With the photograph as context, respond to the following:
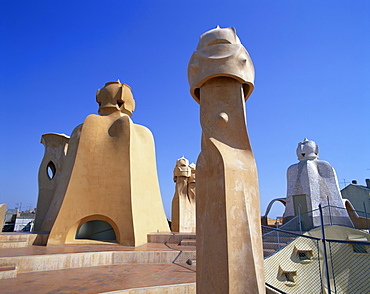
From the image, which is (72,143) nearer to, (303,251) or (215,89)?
(215,89)

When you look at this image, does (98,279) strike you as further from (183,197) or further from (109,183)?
(183,197)

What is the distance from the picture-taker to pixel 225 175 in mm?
3369

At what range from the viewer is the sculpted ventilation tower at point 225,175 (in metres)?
3.15

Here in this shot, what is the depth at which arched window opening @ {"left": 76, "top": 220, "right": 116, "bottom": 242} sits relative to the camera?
439 inches

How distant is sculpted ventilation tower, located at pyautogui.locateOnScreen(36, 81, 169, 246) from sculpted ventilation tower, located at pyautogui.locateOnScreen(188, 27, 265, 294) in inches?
256

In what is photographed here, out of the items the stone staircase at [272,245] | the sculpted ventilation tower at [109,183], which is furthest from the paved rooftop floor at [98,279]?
the sculpted ventilation tower at [109,183]

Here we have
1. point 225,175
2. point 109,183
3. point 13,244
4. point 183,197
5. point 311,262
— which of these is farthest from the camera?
point 183,197

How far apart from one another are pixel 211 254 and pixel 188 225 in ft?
49.0

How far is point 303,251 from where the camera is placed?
9289 mm

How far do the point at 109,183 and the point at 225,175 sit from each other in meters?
7.75

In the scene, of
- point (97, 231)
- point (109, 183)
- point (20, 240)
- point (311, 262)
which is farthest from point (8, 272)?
point (311, 262)

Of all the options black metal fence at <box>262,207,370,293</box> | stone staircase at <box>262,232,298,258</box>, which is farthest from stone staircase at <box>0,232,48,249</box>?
black metal fence at <box>262,207,370,293</box>

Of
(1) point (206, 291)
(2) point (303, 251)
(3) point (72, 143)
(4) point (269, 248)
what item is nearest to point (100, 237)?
(3) point (72, 143)

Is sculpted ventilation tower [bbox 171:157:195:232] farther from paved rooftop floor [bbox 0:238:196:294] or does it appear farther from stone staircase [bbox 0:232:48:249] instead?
paved rooftop floor [bbox 0:238:196:294]
